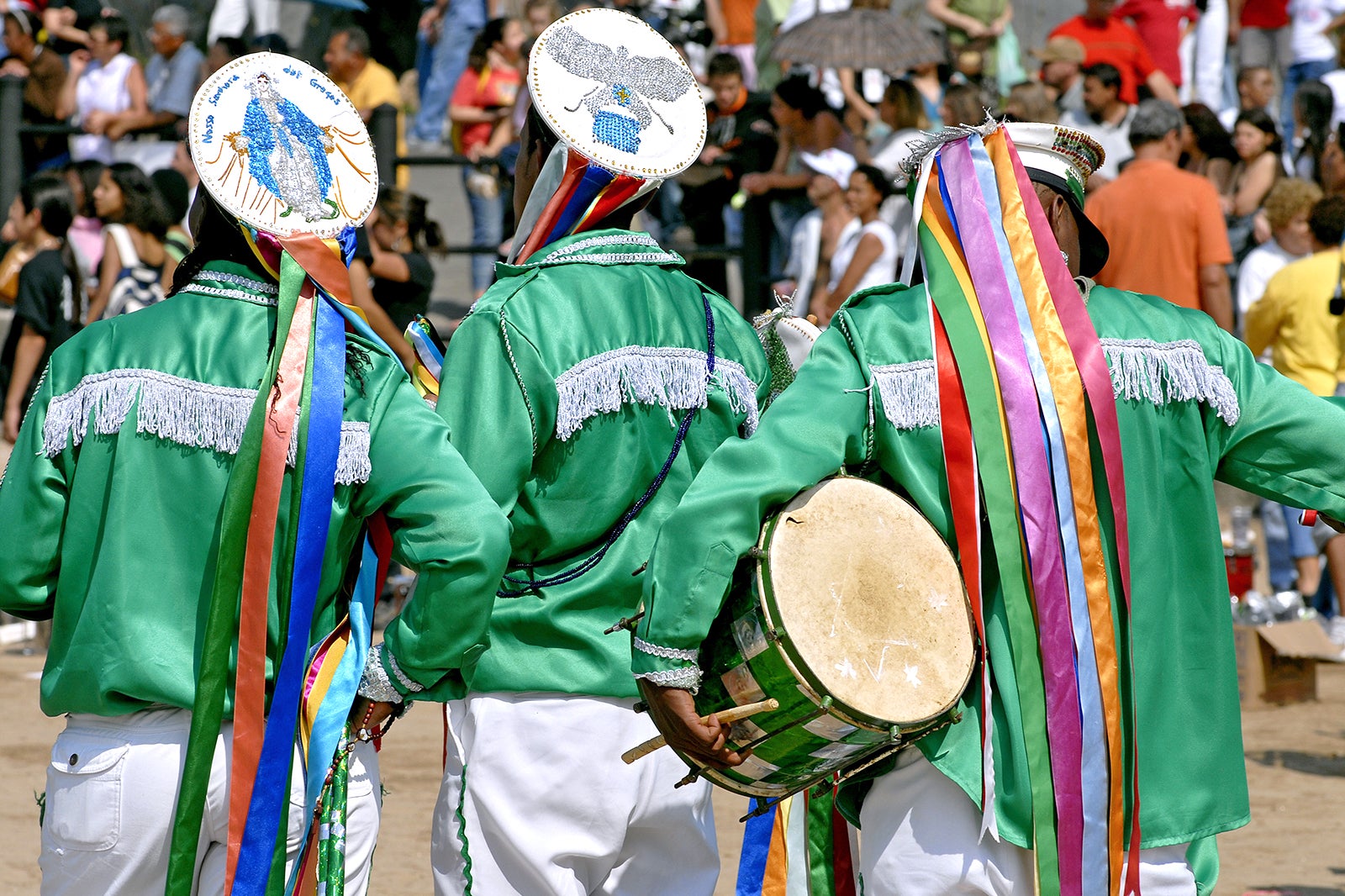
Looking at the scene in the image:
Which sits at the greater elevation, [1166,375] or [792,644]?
[1166,375]

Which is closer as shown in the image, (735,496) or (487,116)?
(735,496)

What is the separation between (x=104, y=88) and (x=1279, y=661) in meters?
8.90

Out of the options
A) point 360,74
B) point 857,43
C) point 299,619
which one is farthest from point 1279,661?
point 360,74

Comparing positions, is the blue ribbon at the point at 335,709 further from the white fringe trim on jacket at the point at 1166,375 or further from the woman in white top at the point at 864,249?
the woman in white top at the point at 864,249

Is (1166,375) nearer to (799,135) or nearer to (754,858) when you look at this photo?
(754,858)

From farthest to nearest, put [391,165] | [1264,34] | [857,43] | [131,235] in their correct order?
[1264,34]
[391,165]
[857,43]
[131,235]

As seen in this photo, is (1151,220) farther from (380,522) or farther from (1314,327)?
(380,522)

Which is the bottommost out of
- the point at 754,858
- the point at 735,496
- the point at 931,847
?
the point at 754,858

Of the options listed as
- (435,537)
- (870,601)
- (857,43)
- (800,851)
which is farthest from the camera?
(857,43)

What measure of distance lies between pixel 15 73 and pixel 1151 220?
8692 mm

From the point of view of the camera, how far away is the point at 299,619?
3338 mm

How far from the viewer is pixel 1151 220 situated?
9.30m

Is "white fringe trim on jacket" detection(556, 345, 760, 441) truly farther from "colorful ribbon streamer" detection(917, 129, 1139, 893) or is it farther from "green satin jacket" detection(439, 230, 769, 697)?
"colorful ribbon streamer" detection(917, 129, 1139, 893)

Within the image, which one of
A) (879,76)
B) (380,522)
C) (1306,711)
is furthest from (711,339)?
(879,76)
